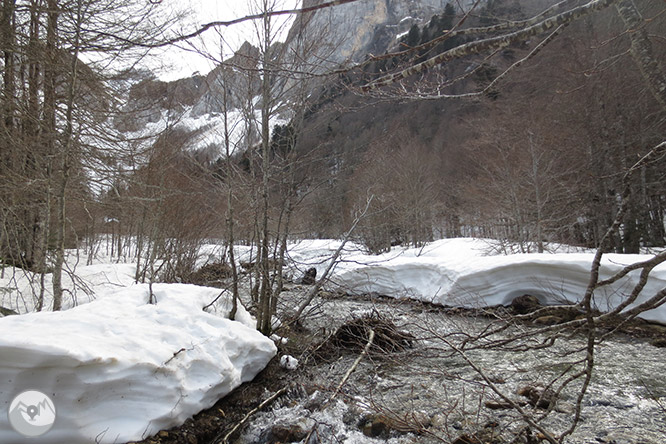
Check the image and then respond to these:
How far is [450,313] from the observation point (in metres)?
7.26

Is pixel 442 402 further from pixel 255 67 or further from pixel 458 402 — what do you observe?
pixel 255 67

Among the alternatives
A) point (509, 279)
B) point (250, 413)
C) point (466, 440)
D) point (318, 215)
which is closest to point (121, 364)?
point (250, 413)

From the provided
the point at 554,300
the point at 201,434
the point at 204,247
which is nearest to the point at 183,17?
the point at 201,434

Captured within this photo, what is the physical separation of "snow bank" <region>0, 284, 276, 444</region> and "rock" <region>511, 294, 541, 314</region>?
5501 mm

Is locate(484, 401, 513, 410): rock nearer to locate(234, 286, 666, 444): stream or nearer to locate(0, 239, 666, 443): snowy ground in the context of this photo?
locate(234, 286, 666, 444): stream

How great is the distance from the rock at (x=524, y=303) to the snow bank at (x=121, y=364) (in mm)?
5501

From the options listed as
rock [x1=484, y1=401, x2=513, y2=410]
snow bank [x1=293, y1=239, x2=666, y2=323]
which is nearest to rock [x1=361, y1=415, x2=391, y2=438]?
rock [x1=484, y1=401, x2=513, y2=410]

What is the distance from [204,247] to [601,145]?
45.8 feet

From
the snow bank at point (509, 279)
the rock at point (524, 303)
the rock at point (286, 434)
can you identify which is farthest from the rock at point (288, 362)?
the rock at point (524, 303)

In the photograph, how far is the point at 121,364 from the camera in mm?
2463

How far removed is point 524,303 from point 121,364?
692cm

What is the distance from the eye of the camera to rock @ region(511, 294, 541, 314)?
6.57 meters

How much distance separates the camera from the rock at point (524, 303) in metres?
6.57

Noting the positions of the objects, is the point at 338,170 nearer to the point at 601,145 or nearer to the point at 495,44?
the point at 495,44
